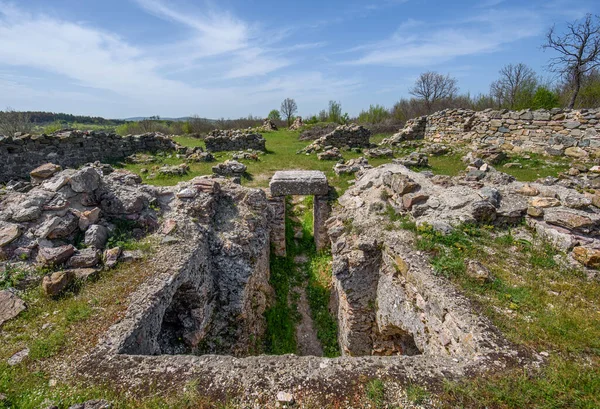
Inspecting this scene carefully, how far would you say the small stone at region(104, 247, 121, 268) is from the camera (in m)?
4.66

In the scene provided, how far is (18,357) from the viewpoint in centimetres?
313

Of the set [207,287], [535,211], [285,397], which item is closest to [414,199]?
[535,211]

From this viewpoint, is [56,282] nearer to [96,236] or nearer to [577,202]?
[96,236]

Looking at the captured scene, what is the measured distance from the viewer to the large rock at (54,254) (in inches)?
175

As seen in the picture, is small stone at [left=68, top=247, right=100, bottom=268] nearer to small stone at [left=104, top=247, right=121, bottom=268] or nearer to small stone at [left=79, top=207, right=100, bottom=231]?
small stone at [left=104, top=247, right=121, bottom=268]

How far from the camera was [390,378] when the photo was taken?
9.57ft

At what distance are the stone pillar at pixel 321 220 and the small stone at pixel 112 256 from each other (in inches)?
212

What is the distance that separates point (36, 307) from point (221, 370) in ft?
9.13

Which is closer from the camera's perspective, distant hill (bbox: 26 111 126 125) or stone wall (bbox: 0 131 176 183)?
stone wall (bbox: 0 131 176 183)

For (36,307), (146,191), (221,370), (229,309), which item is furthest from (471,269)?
(146,191)

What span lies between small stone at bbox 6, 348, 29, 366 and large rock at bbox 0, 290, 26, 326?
2.43 ft

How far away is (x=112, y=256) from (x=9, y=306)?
1.30 m

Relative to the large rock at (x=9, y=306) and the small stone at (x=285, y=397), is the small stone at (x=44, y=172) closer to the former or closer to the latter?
the large rock at (x=9, y=306)

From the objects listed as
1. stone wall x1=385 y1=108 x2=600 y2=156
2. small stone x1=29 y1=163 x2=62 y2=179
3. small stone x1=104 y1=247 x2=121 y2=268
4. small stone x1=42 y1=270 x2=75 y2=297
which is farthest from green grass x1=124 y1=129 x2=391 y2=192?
small stone x1=42 y1=270 x2=75 y2=297
